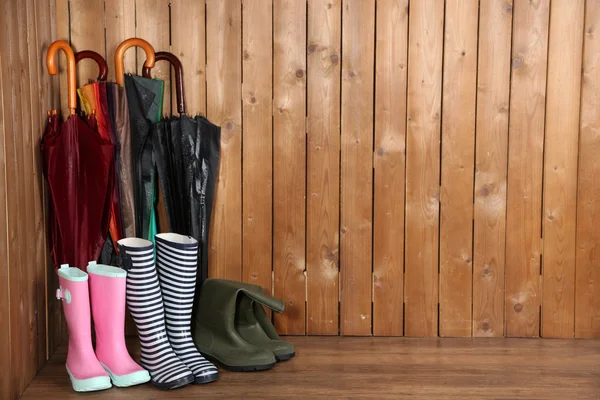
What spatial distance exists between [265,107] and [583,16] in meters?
1.15

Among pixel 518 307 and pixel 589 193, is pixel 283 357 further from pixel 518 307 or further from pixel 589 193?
pixel 589 193

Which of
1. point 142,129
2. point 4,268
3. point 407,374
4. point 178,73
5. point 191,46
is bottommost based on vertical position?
point 407,374

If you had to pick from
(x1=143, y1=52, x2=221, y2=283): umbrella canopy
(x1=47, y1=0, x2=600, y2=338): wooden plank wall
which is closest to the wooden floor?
(x1=47, y1=0, x2=600, y2=338): wooden plank wall

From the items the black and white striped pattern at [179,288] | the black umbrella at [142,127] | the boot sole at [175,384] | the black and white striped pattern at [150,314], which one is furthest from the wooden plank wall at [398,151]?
the boot sole at [175,384]

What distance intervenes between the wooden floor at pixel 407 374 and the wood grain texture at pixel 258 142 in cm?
34

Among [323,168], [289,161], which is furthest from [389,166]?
[289,161]

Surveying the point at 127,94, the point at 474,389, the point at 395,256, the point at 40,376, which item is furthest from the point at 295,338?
the point at 127,94

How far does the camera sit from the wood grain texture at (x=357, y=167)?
2352 millimetres

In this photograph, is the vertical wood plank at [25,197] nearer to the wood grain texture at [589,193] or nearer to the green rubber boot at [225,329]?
the green rubber boot at [225,329]

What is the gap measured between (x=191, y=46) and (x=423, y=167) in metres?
0.93

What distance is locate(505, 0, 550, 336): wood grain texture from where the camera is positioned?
2.34m

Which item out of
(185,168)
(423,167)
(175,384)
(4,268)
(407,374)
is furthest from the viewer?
(423,167)

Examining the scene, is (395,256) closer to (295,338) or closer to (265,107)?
(295,338)

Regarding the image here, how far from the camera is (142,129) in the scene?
7.46 ft
